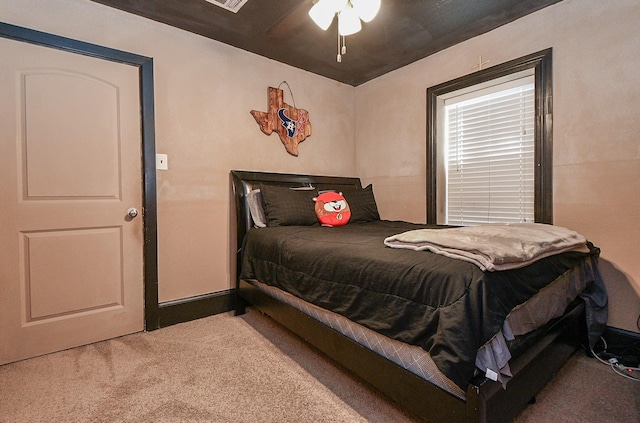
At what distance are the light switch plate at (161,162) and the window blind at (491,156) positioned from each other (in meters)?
2.53

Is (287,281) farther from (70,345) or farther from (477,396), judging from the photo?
(70,345)

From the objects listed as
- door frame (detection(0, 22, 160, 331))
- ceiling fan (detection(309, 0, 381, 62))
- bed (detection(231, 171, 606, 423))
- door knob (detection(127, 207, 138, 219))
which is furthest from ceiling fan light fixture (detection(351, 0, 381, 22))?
door knob (detection(127, 207, 138, 219))

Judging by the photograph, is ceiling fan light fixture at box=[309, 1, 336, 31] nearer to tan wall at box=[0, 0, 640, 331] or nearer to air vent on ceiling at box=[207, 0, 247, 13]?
air vent on ceiling at box=[207, 0, 247, 13]

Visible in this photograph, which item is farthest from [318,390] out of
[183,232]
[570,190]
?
[570,190]

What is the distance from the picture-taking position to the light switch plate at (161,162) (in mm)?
2372

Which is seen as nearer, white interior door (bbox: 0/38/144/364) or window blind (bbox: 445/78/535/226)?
white interior door (bbox: 0/38/144/364)

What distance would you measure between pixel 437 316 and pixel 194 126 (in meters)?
2.32

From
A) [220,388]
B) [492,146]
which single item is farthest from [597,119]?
[220,388]

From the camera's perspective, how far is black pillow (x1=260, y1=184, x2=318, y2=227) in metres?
2.57

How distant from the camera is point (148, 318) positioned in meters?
2.32

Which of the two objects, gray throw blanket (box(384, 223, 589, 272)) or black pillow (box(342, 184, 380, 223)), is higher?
black pillow (box(342, 184, 380, 223))

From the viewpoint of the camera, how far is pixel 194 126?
8.38 feet

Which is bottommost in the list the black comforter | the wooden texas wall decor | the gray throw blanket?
the black comforter

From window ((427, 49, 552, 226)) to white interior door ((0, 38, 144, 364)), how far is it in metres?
2.59
